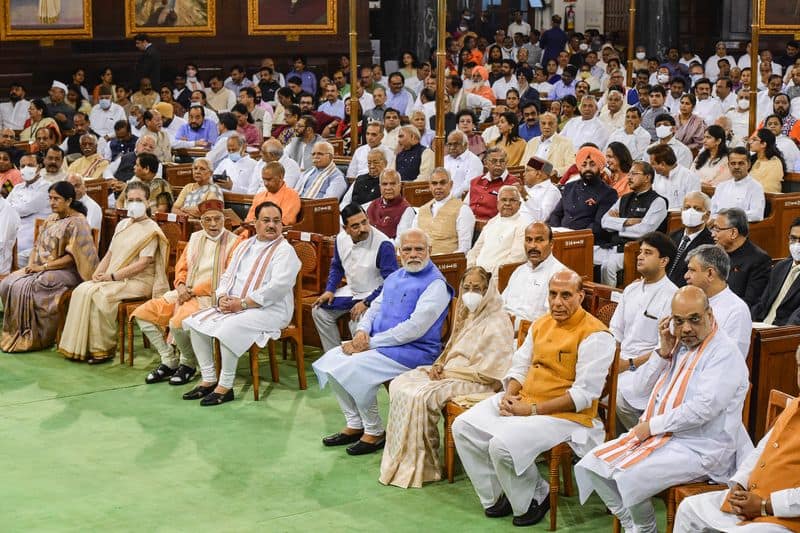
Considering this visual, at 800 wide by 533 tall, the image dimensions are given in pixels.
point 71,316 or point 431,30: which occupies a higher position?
point 431,30

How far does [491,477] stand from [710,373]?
1176 mm

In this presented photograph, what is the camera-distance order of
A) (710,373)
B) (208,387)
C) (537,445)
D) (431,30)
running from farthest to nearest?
1. (431,30)
2. (208,387)
3. (537,445)
4. (710,373)

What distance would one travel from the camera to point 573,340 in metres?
5.73

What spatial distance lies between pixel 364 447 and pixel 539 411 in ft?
4.35

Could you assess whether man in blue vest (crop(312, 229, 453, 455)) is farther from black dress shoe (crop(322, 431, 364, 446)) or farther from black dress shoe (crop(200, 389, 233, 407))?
black dress shoe (crop(200, 389, 233, 407))

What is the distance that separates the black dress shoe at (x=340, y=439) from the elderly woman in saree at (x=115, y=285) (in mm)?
2230

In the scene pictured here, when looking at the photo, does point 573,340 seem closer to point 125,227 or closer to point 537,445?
point 537,445

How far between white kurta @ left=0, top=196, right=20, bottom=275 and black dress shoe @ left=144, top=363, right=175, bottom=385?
2.03 m

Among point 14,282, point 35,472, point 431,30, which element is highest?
point 431,30

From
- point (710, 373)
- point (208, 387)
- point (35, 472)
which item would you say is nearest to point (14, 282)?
point (208, 387)

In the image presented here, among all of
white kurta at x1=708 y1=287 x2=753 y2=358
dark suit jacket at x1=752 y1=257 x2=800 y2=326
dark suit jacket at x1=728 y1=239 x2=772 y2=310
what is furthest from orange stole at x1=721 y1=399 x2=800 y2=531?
dark suit jacket at x1=728 y1=239 x2=772 y2=310

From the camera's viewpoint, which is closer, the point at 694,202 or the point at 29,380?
the point at 694,202

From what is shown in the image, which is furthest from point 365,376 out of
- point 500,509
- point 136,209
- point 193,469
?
point 136,209

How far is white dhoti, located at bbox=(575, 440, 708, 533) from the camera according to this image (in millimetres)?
5137
